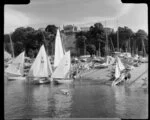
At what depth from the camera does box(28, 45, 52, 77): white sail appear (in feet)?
23.5

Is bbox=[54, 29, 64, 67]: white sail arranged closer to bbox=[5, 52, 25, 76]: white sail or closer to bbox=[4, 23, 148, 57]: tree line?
bbox=[4, 23, 148, 57]: tree line

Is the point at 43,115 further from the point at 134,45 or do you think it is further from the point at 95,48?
the point at 134,45

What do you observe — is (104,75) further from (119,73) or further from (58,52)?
(58,52)

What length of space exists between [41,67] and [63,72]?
0.73 metres

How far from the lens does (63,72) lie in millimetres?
7512

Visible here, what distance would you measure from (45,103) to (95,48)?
182 centimetres

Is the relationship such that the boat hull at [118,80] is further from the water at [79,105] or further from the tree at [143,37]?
the tree at [143,37]

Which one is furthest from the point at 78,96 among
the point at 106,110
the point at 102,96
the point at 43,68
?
the point at 43,68

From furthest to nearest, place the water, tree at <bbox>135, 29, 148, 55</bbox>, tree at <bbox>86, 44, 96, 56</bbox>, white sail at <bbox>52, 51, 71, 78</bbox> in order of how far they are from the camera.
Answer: white sail at <bbox>52, 51, 71, 78</bbox>
tree at <bbox>86, 44, 96, 56</bbox>
the water
tree at <bbox>135, 29, 148, 55</bbox>

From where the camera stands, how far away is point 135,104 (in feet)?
15.1

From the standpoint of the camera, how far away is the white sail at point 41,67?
7.16 m

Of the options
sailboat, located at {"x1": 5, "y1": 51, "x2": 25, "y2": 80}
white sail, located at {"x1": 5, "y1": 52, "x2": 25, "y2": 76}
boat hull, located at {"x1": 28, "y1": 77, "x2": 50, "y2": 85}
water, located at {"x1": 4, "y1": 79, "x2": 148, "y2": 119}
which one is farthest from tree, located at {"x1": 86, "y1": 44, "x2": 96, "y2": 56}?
sailboat, located at {"x1": 5, "y1": 51, "x2": 25, "y2": 80}

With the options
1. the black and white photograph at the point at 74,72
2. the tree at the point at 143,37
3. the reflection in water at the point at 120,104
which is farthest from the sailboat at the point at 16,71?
the tree at the point at 143,37

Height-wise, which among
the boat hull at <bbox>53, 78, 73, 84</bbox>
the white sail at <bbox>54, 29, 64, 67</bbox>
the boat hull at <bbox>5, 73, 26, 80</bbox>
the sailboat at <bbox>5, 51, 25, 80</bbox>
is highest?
the white sail at <bbox>54, 29, 64, 67</bbox>
